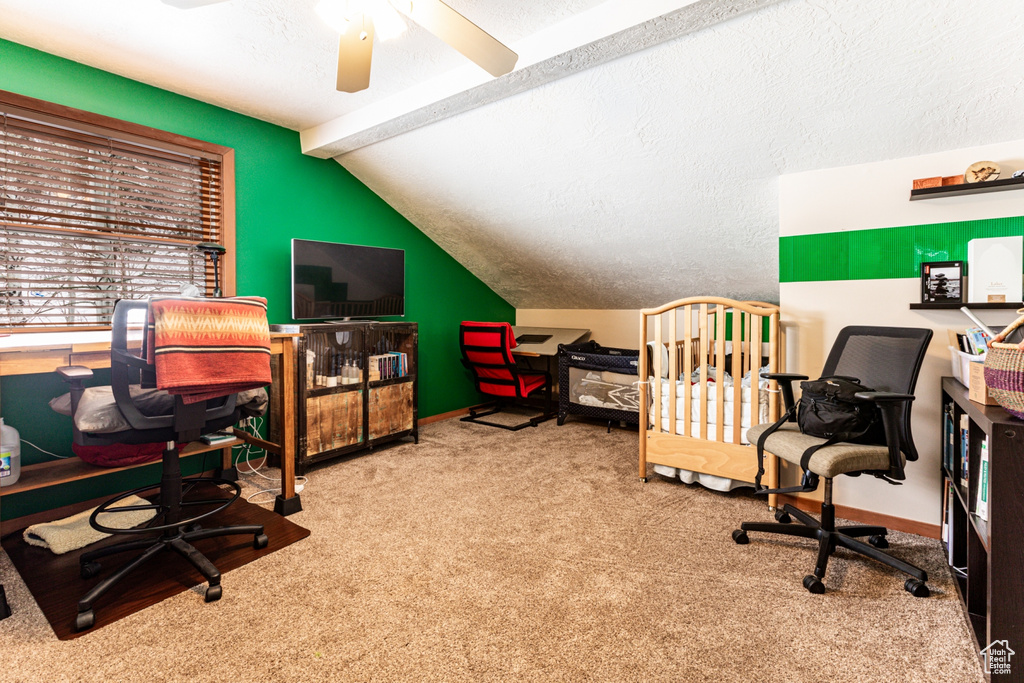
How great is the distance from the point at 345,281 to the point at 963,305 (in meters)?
3.38

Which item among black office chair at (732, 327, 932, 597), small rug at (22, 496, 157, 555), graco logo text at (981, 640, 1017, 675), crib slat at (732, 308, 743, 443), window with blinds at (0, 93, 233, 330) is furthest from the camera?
crib slat at (732, 308, 743, 443)

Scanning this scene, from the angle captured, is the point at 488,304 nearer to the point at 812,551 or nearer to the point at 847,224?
the point at 847,224

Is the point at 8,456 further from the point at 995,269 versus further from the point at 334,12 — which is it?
the point at 995,269

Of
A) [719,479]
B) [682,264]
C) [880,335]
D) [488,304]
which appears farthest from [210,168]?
[880,335]

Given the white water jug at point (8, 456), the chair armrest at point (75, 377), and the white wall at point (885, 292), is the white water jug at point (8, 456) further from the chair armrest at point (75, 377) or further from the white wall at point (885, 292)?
the white wall at point (885, 292)

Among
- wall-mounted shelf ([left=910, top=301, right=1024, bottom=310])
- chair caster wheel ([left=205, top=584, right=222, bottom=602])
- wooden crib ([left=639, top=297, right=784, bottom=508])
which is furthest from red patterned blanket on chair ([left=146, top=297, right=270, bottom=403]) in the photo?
wall-mounted shelf ([left=910, top=301, right=1024, bottom=310])

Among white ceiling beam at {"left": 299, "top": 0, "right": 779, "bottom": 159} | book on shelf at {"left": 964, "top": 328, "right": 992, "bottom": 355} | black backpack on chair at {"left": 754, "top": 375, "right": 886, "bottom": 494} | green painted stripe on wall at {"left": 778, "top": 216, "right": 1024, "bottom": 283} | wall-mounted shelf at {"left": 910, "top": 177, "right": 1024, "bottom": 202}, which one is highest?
white ceiling beam at {"left": 299, "top": 0, "right": 779, "bottom": 159}

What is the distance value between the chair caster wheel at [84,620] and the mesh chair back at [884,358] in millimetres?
2849

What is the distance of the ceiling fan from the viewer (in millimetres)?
1568

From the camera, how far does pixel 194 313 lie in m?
1.75

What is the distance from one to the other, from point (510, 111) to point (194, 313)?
194cm

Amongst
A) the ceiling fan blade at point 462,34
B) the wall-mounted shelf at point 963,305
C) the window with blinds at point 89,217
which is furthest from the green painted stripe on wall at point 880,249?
the window with blinds at point 89,217

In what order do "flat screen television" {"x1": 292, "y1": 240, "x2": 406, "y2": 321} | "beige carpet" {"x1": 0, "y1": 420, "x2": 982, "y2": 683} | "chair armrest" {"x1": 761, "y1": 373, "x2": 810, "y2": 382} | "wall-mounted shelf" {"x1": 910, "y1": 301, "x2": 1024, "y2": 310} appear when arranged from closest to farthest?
"beige carpet" {"x1": 0, "y1": 420, "x2": 982, "y2": 683}
"wall-mounted shelf" {"x1": 910, "y1": 301, "x2": 1024, "y2": 310}
"chair armrest" {"x1": 761, "y1": 373, "x2": 810, "y2": 382}
"flat screen television" {"x1": 292, "y1": 240, "x2": 406, "y2": 321}

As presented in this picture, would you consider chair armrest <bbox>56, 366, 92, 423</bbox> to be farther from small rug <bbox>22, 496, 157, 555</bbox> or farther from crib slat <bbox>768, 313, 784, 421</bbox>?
crib slat <bbox>768, 313, 784, 421</bbox>
